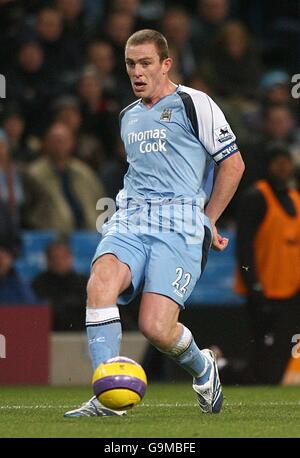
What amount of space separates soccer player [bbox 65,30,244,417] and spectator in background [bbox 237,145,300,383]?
3.50 meters

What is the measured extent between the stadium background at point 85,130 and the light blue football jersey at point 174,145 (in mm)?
3910

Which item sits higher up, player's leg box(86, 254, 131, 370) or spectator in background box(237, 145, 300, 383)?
player's leg box(86, 254, 131, 370)

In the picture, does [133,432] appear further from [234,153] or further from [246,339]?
[246,339]

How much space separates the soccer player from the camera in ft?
21.1

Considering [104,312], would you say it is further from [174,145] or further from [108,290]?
[174,145]

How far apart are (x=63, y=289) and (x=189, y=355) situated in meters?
4.25

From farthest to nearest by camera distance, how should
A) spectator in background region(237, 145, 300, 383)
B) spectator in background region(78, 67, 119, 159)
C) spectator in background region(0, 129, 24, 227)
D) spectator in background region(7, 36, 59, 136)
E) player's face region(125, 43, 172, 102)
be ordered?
spectator in background region(78, 67, 119, 159) < spectator in background region(7, 36, 59, 136) < spectator in background region(0, 129, 24, 227) < spectator in background region(237, 145, 300, 383) < player's face region(125, 43, 172, 102)

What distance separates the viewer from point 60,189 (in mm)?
11156

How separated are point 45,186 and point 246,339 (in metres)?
2.25

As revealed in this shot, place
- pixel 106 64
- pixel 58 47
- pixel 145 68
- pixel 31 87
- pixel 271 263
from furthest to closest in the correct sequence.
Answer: pixel 106 64 < pixel 58 47 < pixel 31 87 < pixel 271 263 < pixel 145 68

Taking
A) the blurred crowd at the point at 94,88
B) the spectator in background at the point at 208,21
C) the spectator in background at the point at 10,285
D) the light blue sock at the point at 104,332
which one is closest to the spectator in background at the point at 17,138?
the blurred crowd at the point at 94,88

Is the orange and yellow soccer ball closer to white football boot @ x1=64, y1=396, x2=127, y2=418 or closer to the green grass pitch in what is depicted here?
the green grass pitch

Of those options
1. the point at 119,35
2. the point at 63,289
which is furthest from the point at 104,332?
the point at 119,35

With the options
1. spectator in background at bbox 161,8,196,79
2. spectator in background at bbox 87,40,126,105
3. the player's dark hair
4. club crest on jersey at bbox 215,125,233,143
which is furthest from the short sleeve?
spectator in background at bbox 161,8,196,79
